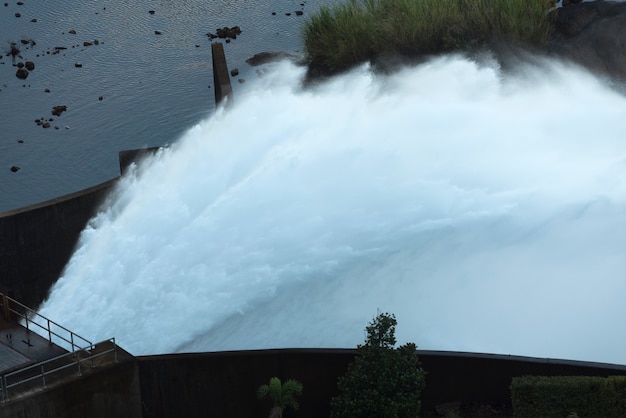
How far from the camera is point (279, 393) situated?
22.8 meters

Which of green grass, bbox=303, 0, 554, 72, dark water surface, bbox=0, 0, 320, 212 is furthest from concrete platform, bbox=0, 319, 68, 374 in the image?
green grass, bbox=303, 0, 554, 72

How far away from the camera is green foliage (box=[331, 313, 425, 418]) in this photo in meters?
21.9

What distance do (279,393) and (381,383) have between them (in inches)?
81.8

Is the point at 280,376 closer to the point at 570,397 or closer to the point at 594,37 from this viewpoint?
the point at 570,397

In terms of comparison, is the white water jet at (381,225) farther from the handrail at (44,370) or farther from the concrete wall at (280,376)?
the handrail at (44,370)

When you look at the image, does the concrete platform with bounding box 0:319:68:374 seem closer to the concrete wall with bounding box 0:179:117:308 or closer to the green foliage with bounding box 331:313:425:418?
the concrete wall with bounding box 0:179:117:308

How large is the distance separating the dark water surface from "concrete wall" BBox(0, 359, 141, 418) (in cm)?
1620

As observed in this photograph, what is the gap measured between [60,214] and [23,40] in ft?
73.0

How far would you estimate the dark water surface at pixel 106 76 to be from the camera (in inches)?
1667

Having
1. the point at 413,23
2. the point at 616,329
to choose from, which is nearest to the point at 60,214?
the point at 413,23

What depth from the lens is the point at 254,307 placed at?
29.1m

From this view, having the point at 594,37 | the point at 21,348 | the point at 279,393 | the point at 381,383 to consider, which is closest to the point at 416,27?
the point at 594,37

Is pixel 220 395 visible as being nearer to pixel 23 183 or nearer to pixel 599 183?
pixel 599 183

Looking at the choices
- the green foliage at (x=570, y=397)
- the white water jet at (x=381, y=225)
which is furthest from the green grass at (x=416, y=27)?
the green foliage at (x=570, y=397)
